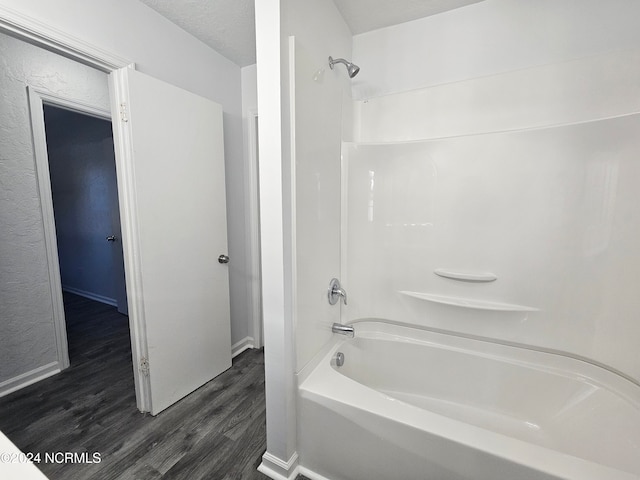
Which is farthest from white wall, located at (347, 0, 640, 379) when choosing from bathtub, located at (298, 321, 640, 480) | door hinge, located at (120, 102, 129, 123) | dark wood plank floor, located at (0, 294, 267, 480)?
door hinge, located at (120, 102, 129, 123)

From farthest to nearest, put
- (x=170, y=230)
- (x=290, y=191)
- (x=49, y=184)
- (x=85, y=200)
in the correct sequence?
(x=85, y=200) < (x=49, y=184) < (x=170, y=230) < (x=290, y=191)

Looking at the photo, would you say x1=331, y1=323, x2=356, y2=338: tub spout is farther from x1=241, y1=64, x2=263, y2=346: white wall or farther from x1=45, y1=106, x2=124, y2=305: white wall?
x1=45, y1=106, x2=124, y2=305: white wall

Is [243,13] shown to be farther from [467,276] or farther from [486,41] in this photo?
[467,276]

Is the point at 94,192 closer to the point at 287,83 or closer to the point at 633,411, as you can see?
the point at 287,83

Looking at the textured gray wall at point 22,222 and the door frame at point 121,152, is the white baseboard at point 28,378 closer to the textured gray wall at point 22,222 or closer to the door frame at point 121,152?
the textured gray wall at point 22,222

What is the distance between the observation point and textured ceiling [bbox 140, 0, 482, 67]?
152 cm

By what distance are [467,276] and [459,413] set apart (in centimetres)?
78

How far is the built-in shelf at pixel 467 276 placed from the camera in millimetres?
1521

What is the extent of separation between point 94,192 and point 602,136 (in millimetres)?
4525

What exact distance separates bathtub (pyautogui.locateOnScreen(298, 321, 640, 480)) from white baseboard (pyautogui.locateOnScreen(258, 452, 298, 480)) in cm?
5

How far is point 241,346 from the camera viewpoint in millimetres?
2451

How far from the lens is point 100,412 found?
1.64 m

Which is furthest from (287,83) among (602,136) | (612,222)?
(612,222)

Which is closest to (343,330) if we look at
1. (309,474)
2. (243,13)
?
(309,474)
